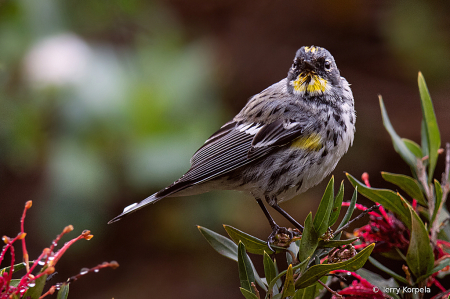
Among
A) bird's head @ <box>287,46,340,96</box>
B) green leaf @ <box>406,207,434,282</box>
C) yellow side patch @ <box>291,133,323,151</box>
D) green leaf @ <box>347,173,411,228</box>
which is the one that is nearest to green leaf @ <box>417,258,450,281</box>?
green leaf @ <box>406,207,434,282</box>

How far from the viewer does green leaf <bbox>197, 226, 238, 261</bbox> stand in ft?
3.22

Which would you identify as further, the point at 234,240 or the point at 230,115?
the point at 230,115

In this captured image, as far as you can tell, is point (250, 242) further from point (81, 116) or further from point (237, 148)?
point (81, 116)

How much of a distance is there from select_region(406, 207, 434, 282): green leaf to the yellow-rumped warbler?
19.5 inches

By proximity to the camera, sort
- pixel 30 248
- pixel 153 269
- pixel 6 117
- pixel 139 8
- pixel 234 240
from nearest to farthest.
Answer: pixel 234 240 < pixel 6 117 < pixel 139 8 < pixel 30 248 < pixel 153 269

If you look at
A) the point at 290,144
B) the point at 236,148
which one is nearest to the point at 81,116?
the point at 236,148

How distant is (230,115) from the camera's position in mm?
3258

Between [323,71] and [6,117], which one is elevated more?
[6,117]

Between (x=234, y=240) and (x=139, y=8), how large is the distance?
8.32 feet

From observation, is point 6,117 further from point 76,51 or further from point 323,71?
point 323,71

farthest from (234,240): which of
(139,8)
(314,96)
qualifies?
(139,8)

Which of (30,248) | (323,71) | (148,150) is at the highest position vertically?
(323,71)

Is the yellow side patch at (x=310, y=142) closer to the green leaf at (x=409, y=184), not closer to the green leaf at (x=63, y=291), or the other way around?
the green leaf at (x=409, y=184)

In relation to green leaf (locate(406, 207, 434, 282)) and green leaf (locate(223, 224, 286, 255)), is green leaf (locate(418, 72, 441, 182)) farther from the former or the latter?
green leaf (locate(223, 224, 286, 255))
